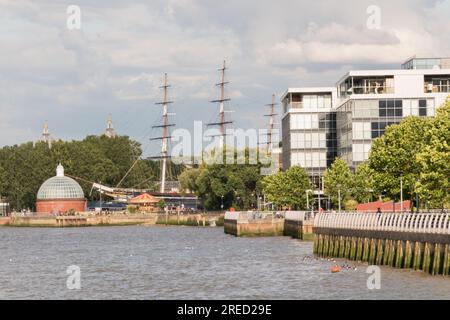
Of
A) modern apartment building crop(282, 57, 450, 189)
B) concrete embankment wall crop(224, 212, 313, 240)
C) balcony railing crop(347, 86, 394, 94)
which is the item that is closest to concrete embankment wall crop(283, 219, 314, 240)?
concrete embankment wall crop(224, 212, 313, 240)

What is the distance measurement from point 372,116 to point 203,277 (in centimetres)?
10144

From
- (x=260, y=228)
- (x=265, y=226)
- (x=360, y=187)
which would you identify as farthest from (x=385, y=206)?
(x=260, y=228)

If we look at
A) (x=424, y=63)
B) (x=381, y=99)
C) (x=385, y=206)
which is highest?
(x=424, y=63)

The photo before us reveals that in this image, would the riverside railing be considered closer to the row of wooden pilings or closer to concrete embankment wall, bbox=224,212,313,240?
the row of wooden pilings

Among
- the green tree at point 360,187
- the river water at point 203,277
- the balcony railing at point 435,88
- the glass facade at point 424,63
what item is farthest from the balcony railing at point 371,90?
the river water at point 203,277

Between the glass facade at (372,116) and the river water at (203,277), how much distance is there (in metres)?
59.7

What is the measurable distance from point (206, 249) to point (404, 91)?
221 feet

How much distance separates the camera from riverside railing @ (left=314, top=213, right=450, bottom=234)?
6820cm

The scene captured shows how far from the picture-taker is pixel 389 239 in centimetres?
7762

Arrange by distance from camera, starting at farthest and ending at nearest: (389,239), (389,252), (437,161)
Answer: (437,161)
(389,239)
(389,252)

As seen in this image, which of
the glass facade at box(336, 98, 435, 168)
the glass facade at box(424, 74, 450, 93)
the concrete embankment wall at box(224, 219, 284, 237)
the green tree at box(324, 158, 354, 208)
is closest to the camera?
the concrete embankment wall at box(224, 219, 284, 237)

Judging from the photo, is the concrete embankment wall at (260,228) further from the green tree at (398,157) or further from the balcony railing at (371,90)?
the balcony railing at (371,90)

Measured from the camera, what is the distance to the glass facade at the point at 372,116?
576ft

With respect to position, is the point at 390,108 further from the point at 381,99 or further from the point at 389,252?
the point at 389,252
